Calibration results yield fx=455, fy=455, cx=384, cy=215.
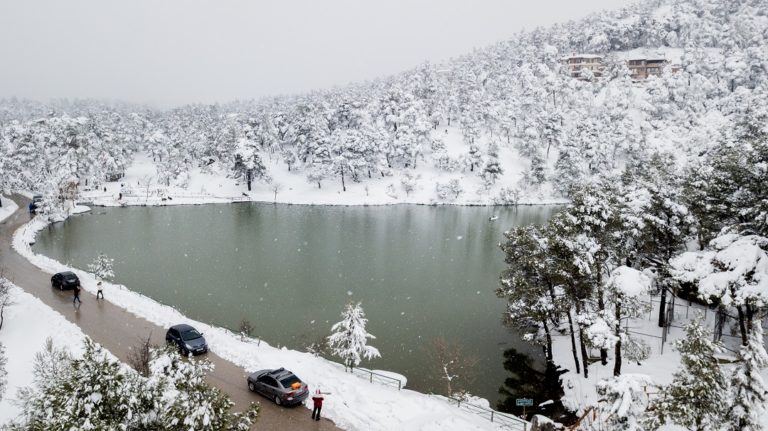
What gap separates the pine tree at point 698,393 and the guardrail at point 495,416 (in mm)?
7354

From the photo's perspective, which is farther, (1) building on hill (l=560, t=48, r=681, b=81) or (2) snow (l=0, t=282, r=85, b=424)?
(1) building on hill (l=560, t=48, r=681, b=81)

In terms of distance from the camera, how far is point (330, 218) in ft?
236

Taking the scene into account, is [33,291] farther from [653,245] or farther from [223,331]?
[653,245]

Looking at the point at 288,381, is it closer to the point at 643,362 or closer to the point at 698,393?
the point at 698,393

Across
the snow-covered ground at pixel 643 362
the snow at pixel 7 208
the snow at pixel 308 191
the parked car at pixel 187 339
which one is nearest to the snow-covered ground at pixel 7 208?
the snow at pixel 7 208

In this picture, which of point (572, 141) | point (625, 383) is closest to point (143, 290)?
point (625, 383)

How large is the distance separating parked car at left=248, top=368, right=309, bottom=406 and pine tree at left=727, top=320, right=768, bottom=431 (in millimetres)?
13581

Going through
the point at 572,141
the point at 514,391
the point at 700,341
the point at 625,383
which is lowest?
the point at 514,391

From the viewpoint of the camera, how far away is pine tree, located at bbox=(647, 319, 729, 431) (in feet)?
35.2

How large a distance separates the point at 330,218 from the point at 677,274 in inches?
2235

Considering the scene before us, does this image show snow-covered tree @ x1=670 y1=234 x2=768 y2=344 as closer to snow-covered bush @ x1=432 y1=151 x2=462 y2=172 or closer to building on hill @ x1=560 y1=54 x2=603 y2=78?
snow-covered bush @ x1=432 y1=151 x2=462 y2=172

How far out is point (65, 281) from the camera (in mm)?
31781

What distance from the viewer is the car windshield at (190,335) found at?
905 inches

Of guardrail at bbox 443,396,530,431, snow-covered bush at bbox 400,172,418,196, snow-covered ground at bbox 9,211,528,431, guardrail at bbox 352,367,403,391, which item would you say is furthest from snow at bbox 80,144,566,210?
guardrail at bbox 443,396,530,431
